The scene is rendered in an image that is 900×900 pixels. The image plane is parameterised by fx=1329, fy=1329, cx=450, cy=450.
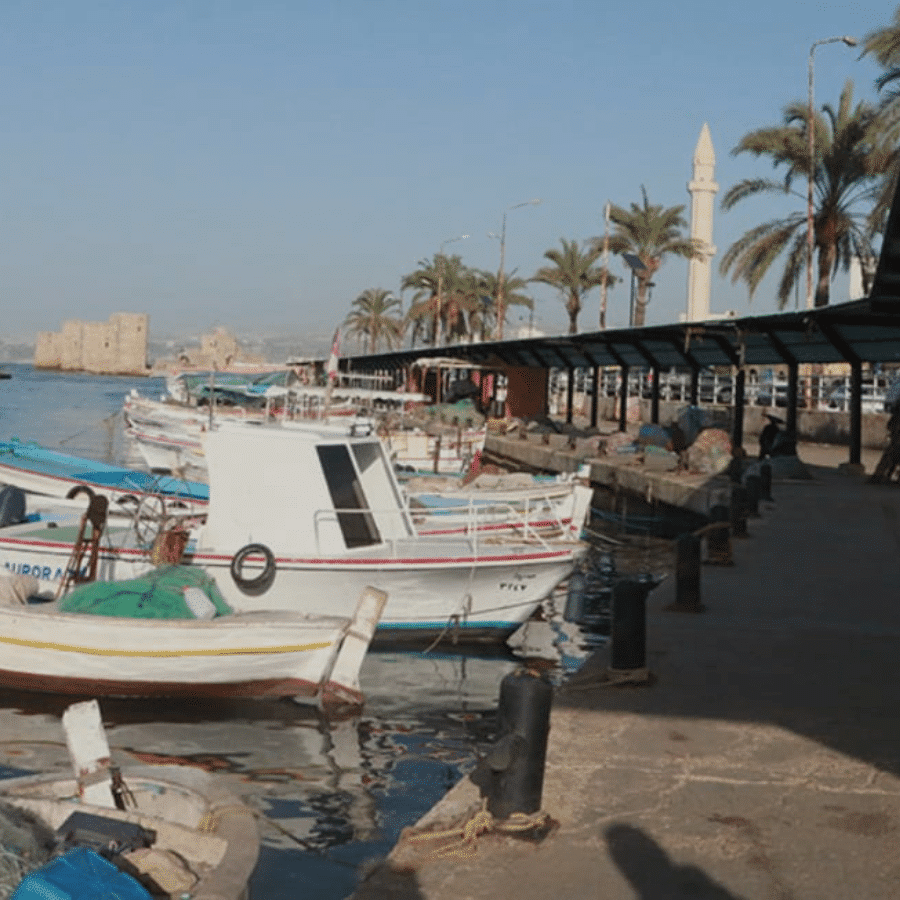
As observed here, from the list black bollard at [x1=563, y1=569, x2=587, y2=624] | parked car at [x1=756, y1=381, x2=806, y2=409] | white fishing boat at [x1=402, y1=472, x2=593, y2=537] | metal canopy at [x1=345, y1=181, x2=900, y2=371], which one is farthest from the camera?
parked car at [x1=756, y1=381, x2=806, y2=409]

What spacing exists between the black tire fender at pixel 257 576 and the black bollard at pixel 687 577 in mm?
4631

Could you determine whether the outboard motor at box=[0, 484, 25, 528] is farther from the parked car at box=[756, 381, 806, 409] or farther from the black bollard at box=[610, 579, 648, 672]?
the parked car at box=[756, 381, 806, 409]

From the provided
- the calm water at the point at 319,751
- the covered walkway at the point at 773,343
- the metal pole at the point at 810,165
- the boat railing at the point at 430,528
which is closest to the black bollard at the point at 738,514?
the boat railing at the point at 430,528

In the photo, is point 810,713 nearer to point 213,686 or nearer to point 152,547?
point 213,686

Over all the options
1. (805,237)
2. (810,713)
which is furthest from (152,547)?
(805,237)

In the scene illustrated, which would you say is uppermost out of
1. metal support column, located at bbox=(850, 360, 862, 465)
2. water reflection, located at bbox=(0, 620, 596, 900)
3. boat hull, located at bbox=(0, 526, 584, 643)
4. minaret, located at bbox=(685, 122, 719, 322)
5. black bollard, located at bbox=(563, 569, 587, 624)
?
minaret, located at bbox=(685, 122, 719, 322)

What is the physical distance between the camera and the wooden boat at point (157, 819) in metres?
5.80

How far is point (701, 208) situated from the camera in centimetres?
12056

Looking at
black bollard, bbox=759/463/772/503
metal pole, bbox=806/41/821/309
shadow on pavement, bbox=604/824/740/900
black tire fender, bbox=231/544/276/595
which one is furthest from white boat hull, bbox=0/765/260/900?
metal pole, bbox=806/41/821/309

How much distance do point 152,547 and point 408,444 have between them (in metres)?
21.2

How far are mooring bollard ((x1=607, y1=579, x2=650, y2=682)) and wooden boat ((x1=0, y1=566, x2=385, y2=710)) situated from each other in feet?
9.88

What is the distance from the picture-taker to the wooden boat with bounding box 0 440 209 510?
2397cm

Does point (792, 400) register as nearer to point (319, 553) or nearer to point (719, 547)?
point (719, 547)

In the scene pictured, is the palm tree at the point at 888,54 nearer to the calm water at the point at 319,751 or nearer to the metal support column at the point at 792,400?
the metal support column at the point at 792,400
